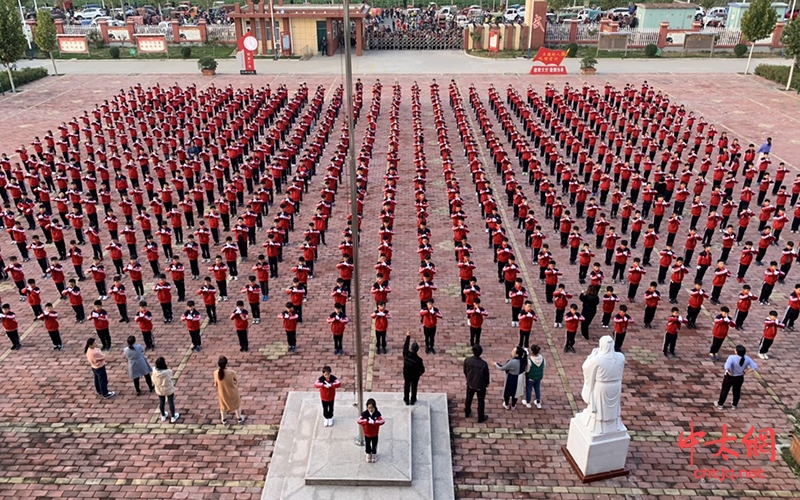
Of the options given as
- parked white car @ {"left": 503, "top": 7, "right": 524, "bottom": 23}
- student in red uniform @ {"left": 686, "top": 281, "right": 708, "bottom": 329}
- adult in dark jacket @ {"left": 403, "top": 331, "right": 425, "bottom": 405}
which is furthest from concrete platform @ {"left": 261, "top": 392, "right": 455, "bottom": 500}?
parked white car @ {"left": 503, "top": 7, "right": 524, "bottom": 23}

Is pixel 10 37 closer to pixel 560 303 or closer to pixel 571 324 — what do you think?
pixel 560 303

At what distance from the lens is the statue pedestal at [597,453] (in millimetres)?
8352

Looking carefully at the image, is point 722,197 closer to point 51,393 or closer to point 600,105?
point 600,105

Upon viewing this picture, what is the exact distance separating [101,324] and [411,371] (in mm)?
5728

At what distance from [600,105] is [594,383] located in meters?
20.5

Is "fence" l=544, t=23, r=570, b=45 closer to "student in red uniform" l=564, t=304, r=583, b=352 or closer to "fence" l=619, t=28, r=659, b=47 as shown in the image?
"fence" l=619, t=28, r=659, b=47

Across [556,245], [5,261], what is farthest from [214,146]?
[556,245]

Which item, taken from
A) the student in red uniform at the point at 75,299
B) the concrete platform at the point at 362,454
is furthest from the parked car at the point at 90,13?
the concrete platform at the point at 362,454

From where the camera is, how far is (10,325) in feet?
36.6

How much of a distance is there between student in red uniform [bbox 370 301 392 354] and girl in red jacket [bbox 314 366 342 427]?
2063 mm

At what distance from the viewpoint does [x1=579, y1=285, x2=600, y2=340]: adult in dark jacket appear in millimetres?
11672

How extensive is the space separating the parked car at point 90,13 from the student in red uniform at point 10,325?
4951 centimetres

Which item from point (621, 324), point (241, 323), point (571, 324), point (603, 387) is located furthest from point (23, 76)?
point (603, 387)

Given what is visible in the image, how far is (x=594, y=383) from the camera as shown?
8000 millimetres
